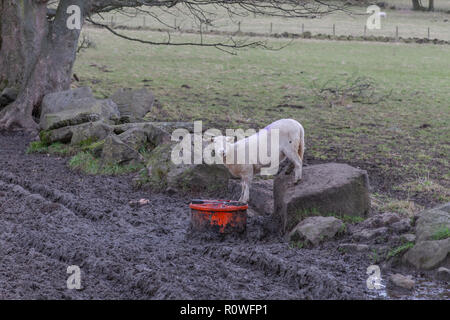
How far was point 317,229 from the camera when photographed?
7441mm

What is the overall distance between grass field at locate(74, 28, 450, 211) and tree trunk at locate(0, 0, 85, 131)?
2.80m

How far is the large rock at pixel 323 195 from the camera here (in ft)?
25.6

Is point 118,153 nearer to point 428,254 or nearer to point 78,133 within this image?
point 78,133

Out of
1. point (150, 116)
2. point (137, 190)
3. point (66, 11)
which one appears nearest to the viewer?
point (137, 190)

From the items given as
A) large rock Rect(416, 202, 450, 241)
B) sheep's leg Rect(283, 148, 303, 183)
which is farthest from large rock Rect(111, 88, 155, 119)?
large rock Rect(416, 202, 450, 241)

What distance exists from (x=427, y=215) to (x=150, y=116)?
10323 mm

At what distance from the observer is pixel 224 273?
6.50 m

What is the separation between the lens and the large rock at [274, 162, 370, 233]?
7.81m

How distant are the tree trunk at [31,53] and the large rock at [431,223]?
1026 cm

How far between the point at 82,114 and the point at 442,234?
8.24 meters

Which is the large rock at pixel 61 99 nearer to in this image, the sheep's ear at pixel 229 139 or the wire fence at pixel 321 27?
the sheep's ear at pixel 229 139

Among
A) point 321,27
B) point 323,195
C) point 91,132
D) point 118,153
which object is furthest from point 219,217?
point 321,27
